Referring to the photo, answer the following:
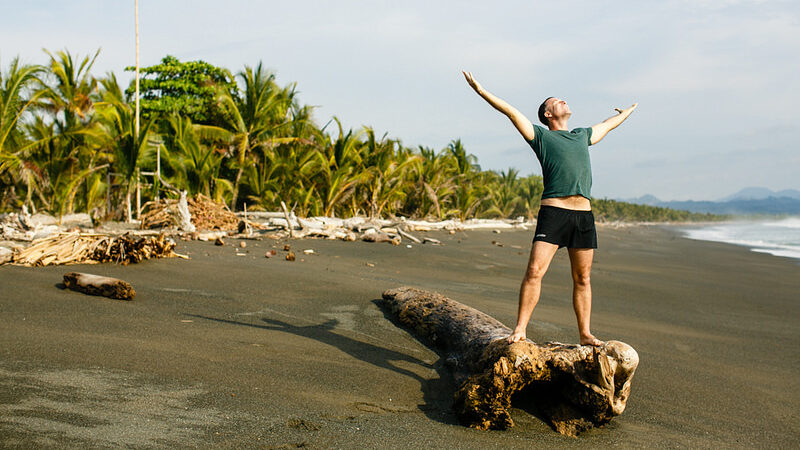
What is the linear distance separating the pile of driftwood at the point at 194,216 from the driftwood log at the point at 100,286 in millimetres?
7163

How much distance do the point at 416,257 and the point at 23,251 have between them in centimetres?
656

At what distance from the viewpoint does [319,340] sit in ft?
13.3

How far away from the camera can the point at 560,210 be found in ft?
10.3

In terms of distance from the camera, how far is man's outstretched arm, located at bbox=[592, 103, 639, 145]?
3506mm

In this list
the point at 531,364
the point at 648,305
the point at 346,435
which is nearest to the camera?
the point at 346,435

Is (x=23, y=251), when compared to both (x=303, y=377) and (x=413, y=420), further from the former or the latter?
(x=413, y=420)

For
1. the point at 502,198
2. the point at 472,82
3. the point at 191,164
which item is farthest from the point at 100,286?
the point at 502,198

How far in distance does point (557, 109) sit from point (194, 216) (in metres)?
11.5

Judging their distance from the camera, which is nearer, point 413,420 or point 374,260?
point 413,420

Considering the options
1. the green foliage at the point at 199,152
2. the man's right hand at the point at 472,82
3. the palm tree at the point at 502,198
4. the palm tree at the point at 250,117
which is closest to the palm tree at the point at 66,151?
the green foliage at the point at 199,152

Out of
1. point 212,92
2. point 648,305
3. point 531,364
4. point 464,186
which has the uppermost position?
point 212,92

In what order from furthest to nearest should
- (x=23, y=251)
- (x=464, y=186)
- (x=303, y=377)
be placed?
(x=464, y=186) < (x=23, y=251) < (x=303, y=377)

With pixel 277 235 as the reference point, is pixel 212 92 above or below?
above

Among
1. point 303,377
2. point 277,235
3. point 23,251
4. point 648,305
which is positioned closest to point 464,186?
point 277,235
